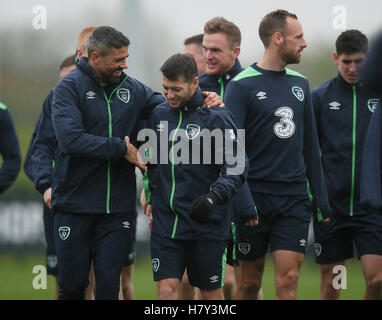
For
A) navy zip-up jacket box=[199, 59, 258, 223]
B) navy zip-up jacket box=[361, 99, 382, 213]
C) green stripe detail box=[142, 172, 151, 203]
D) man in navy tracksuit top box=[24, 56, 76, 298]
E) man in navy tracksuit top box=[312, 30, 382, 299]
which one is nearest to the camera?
navy zip-up jacket box=[361, 99, 382, 213]

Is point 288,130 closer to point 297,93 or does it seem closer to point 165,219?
point 297,93

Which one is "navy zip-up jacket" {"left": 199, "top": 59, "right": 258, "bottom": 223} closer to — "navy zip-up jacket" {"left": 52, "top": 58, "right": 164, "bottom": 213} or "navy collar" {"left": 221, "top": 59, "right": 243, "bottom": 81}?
"navy collar" {"left": 221, "top": 59, "right": 243, "bottom": 81}

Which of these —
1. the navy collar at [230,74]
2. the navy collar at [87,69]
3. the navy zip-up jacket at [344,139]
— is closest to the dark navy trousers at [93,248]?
the navy collar at [87,69]

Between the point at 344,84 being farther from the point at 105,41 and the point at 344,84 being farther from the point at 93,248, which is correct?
the point at 93,248

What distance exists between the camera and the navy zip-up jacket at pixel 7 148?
7.14m

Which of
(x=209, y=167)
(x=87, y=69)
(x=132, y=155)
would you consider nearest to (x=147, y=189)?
(x=132, y=155)

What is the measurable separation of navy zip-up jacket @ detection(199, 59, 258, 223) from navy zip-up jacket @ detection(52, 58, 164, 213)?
77 centimetres

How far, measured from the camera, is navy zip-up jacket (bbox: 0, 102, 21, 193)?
7145mm

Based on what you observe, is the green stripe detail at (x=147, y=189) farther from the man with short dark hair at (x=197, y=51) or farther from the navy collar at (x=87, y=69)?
the man with short dark hair at (x=197, y=51)

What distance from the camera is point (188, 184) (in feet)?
18.2

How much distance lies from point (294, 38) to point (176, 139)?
1418 mm

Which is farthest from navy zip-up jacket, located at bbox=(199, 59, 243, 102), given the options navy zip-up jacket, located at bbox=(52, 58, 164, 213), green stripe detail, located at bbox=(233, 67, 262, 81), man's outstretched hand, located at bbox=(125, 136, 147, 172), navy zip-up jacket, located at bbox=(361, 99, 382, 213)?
navy zip-up jacket, located at bbox=(361, 99, 382, 213)

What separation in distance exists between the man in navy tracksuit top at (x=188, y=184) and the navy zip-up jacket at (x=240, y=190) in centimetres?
30
